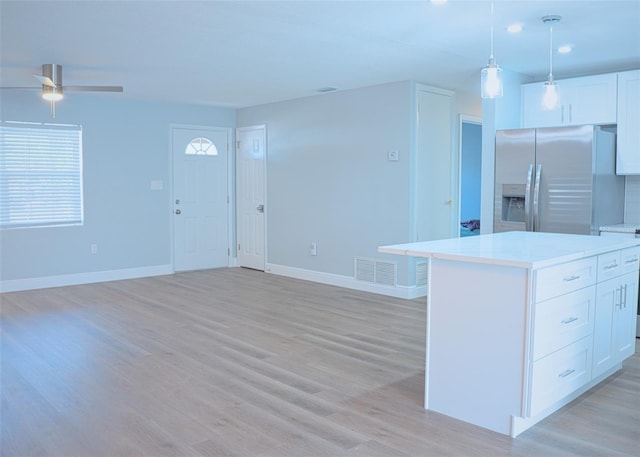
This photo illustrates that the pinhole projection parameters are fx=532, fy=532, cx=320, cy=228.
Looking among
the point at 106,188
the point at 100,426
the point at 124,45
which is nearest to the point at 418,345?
the point at 100,426

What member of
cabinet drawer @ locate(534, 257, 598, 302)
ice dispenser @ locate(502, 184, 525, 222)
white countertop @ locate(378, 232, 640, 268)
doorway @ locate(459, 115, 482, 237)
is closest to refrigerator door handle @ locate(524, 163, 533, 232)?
ice dispenser @ locate(502, 184, 525, 222)

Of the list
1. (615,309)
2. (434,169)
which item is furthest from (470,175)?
(615,309)

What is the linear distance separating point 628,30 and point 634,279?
1825 millimetres

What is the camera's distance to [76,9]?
3414mm

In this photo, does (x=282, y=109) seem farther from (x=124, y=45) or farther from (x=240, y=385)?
(x=240, y=385)

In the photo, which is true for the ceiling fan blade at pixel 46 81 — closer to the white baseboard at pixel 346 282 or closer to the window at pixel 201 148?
the window at pixel 201 148

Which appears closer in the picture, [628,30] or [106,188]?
[628,30]

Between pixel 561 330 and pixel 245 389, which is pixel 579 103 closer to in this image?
pixel 561 330

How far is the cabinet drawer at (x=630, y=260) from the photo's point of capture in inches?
134

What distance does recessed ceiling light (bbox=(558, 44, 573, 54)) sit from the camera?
170 inches

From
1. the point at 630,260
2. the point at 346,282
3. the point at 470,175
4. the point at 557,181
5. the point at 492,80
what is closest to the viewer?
the point at 492,80

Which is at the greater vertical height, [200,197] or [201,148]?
[201,148]

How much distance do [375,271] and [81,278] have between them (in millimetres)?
3756

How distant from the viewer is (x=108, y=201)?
6.98 meters
